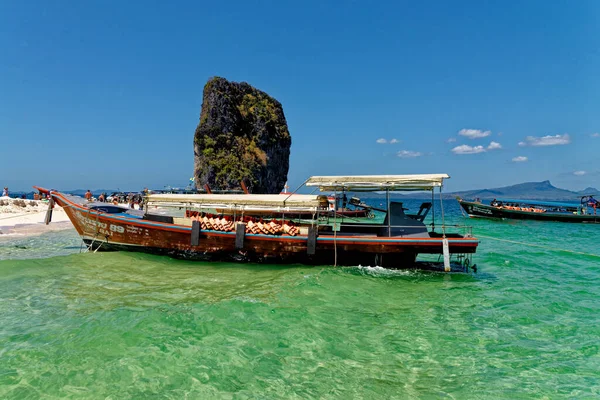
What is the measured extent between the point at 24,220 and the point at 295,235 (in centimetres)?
2566

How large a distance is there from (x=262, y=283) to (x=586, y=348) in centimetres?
803

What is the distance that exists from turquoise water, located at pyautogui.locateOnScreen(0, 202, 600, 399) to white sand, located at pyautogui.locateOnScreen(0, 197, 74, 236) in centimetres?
1286

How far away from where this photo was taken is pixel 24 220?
27297 mm

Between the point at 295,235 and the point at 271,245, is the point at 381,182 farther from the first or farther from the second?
the point at 271,245

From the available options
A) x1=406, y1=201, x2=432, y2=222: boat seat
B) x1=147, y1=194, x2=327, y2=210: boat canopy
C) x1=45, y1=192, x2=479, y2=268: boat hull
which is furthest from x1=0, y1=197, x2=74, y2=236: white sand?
x1=406, y1=201, x2=432, y2=222: boat seat

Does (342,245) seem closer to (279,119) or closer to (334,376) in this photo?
(334,376)

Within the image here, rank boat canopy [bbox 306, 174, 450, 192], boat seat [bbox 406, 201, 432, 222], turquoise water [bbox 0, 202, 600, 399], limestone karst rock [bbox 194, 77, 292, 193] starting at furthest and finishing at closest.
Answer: limestone karst rock [bbox 194, 77, 292, 193]
boat seat [bbox 406, 201, 432, 222]
boat canopy [bbox 306, 174, 450, 192]
turquoise water [bbox 0, 202, 600, 399]

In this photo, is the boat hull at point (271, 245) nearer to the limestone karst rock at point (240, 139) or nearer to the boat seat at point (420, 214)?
the boat seat at point (420, 214)

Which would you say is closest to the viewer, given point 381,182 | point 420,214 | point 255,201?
point 381,182

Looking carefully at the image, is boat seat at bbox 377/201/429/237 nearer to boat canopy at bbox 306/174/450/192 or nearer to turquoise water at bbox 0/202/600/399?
boat canopy at bbox 306/174/450/192

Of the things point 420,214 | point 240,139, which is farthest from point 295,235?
point 240,139

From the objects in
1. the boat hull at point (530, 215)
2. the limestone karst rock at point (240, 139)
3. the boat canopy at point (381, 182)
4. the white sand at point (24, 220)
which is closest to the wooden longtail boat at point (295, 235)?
the boat canopy at point (381, 182)

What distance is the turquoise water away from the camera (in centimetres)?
550

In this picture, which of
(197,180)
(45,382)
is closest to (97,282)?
(45,382)
